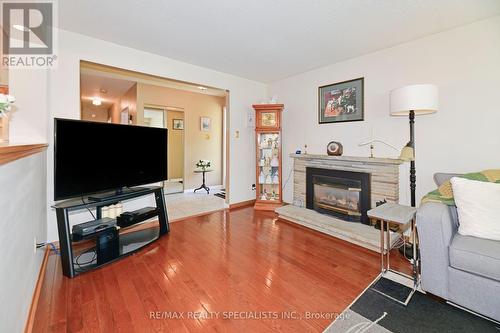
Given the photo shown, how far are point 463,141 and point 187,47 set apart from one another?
338 centimetres

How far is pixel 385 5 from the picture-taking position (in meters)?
1.97

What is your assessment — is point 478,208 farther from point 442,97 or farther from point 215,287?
point 215,287

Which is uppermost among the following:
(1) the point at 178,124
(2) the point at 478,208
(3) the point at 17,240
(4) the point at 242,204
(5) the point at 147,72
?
(5) the point at 147,72

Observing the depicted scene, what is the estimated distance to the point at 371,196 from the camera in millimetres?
Result: 2932

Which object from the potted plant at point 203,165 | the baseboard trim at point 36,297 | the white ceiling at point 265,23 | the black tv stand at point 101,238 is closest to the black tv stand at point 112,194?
the black tv stand at point 101,238

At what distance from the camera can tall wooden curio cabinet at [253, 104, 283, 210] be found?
13.3 feet

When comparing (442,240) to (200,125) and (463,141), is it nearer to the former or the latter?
(463,141)

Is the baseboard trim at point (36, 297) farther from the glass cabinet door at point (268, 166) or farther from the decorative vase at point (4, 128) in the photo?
the glass cabinet door at point (268, 166)

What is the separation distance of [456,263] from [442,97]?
1861mm

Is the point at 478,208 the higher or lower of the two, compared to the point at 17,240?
higher

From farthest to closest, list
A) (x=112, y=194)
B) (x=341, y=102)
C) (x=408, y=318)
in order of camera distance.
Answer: (x=341, y=102)
(x=112, y=194)
(x=408, y=318)

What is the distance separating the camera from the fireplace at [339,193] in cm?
298

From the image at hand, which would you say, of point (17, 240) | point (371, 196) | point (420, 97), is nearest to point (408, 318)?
point (371, 196)

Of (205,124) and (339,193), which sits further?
(205,124)
